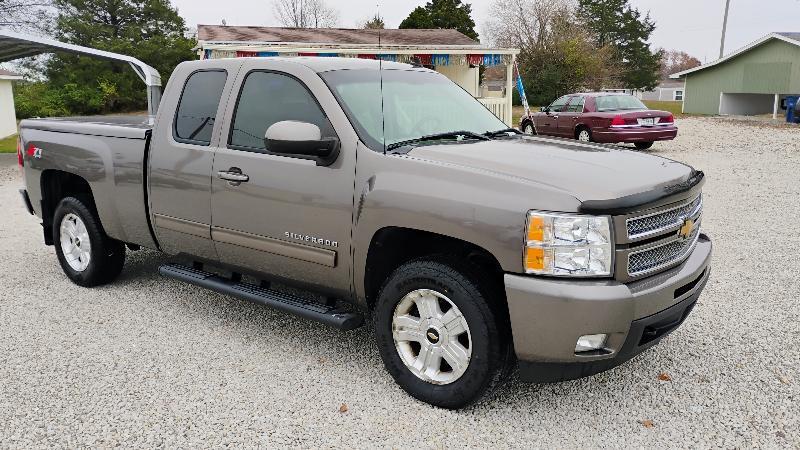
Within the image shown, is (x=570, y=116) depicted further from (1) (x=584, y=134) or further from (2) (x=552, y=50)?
(2) (x=552, y=50)

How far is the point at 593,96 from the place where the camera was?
1769 centimetres

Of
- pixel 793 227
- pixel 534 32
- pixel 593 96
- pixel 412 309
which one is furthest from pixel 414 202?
pixel 534 32

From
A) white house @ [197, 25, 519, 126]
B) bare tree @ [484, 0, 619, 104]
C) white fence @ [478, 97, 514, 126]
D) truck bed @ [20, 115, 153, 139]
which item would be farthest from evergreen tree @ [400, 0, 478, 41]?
truck bed @ [20, 115, 153, 139]

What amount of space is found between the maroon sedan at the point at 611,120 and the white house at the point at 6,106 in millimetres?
20889

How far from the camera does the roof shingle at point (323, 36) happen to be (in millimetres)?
22484

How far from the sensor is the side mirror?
3.55 metres

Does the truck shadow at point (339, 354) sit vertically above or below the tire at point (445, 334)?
below

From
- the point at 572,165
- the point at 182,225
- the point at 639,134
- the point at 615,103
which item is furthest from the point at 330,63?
the point at 615,103

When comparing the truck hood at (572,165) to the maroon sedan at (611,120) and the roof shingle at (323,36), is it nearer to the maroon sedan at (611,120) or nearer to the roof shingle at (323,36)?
the maroon sedan at (611,120)

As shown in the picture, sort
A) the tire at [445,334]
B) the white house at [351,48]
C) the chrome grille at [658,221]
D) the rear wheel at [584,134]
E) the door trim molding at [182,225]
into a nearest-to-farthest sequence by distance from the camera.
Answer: the chrome grille at [658,221] → the tire at [445,334] → the door trim molding at [182,225] → the rear wheel at [584,134] → the white house at [351,48]

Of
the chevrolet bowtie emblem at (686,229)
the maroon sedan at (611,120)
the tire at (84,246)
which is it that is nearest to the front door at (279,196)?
the tire at (84,246)

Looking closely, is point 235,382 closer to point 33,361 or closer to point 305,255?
point 305,255

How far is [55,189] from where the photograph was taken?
5902mm

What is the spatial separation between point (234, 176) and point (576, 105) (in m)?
15.4
